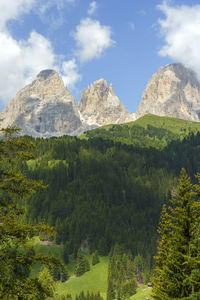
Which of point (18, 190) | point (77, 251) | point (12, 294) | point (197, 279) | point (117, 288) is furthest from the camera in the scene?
point (77, 251)

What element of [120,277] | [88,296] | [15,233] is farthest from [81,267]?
[15,233]

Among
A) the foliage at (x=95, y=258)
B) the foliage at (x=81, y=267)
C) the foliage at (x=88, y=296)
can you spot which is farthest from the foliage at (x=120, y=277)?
the foliage at (x=81, y=267)

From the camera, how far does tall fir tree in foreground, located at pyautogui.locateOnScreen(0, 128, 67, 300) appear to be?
577 inches

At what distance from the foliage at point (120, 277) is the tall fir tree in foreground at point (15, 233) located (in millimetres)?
122260

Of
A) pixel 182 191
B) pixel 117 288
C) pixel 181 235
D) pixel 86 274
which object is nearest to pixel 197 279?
pixel 181 235

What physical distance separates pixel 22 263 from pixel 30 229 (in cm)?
174

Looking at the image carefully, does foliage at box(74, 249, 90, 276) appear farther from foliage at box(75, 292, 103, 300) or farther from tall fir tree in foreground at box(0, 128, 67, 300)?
tall fir tree in foreground at box(0, 128, 67, 300)

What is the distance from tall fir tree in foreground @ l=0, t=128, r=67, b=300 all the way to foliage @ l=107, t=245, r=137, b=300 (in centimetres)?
12226

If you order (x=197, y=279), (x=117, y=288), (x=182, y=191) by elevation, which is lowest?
(x=117, y=288)

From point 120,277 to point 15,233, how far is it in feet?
476

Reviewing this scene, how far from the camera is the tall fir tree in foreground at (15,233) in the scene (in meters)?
14.6

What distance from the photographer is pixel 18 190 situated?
1656 cm

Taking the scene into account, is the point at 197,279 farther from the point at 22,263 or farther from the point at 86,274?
the point at 86,274

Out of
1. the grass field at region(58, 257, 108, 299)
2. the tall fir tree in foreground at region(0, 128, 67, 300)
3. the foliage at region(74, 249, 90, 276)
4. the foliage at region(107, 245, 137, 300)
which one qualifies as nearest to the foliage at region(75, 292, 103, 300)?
the foliage at region(107, 245, 137, 300)
